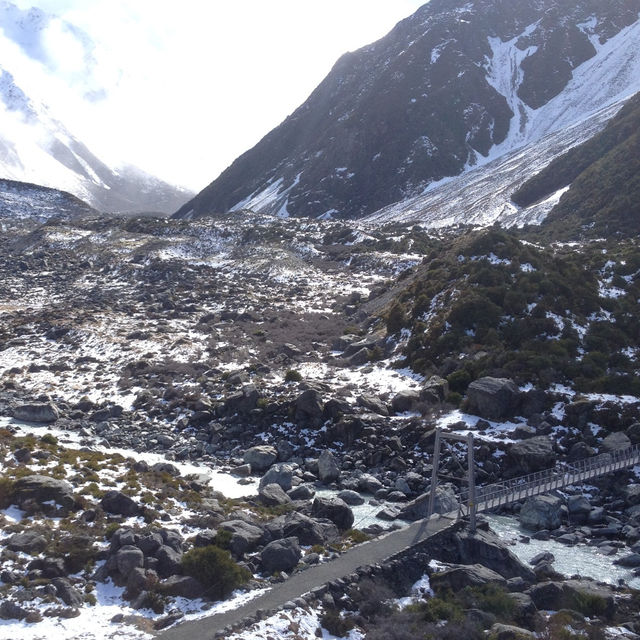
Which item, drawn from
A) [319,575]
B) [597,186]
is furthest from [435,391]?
[597,186]

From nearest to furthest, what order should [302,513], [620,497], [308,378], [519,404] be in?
[302,513]
[620,497]
[519,404]
[308,378]

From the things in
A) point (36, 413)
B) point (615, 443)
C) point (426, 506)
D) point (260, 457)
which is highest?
point (36, 413)

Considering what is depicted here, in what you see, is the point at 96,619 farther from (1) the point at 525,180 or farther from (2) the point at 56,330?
(1) the point at 525,180

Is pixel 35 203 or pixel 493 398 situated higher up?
pixel 35 203

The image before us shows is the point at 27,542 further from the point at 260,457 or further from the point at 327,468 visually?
the point at 260,457

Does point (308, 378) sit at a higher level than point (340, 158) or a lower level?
lower

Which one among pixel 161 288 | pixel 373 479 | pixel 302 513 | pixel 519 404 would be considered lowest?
pixel 519 404

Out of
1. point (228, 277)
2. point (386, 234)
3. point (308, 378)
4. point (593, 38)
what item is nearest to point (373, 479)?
point (308, 378)
